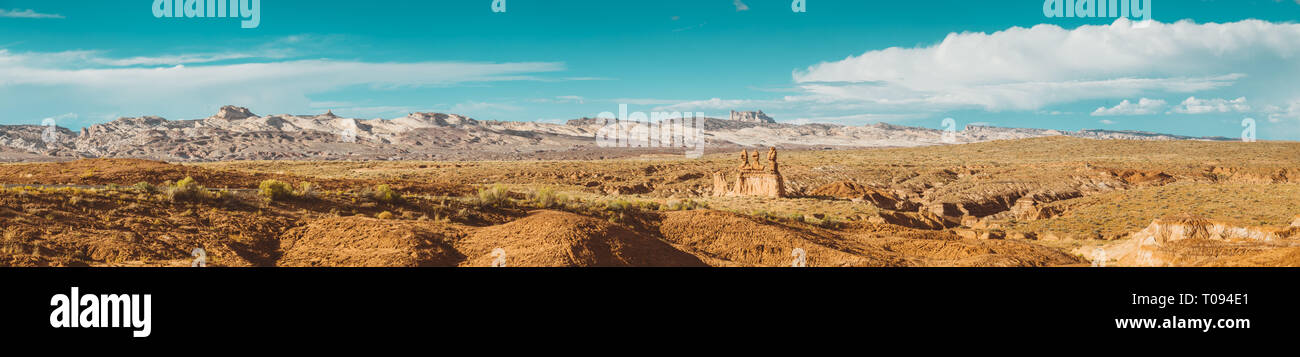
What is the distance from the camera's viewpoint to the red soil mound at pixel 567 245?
1479 cm

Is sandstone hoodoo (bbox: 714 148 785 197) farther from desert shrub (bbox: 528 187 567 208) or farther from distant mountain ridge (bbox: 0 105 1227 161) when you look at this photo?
distant mountain ridge (bbox: 0 105 1227 161)

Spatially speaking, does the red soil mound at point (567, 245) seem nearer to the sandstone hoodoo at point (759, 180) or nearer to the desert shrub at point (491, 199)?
the desert shrub at point (491, 199)

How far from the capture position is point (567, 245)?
15.2 m

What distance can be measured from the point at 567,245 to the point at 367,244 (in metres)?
4.24

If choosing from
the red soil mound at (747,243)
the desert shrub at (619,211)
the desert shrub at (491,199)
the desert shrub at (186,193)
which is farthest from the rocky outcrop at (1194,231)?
the desert shrub at (186,193)

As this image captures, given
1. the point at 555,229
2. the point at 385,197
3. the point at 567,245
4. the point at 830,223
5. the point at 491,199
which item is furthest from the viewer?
the point at 830,223

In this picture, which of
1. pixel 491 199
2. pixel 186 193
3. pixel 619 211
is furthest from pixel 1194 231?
pixel 186 193

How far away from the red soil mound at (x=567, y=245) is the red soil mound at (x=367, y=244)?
617 mm

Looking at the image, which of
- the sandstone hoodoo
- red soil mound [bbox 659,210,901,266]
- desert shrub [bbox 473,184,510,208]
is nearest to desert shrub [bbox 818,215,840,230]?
red soil mound [bbox 659,210,901,266]

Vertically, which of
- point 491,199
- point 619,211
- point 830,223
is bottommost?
point 830,223

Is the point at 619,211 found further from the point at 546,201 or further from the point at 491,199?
the point at 491,199

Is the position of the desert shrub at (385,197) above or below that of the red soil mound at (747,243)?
above

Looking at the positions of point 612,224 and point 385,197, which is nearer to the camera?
point 612,224

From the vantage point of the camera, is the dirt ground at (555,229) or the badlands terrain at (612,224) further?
the badlands terrain at (612,224)
